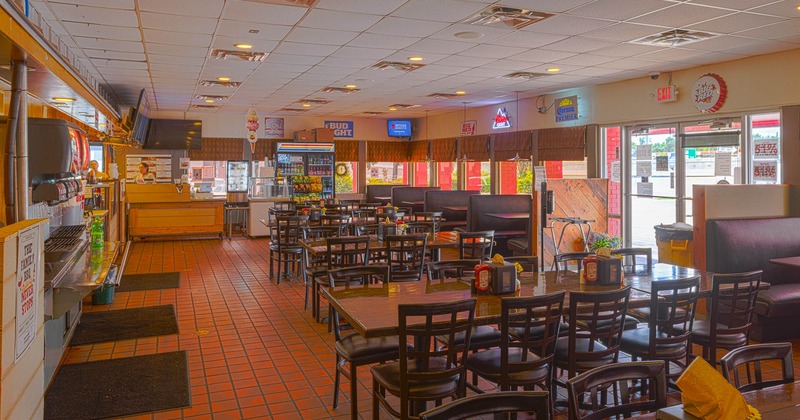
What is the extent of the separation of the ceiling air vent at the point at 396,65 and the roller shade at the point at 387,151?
Answer: 334 inches

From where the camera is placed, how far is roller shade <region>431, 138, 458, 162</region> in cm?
1522

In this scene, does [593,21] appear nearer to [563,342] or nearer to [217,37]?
[563,342]

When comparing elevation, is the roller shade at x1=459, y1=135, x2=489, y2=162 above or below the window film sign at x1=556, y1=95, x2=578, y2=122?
below

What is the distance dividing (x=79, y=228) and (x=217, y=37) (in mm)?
2521

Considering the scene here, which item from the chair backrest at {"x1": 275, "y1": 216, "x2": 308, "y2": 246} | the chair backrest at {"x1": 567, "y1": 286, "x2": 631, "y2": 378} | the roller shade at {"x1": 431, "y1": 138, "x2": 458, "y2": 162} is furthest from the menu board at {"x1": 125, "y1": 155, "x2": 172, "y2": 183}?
the chair backrest at {"x1": 567, "y1": 286, "x2": 631, "y2": 378}

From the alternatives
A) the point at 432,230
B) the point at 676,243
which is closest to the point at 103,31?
the point at 432,230

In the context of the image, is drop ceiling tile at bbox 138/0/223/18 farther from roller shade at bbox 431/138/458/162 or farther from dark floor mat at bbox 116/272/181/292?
roller shade at bbox 431/138/458/162

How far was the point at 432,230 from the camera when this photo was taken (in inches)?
329

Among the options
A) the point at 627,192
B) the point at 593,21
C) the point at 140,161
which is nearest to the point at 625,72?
the point at 627,192

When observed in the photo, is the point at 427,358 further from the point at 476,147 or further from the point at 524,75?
the point at 476,147

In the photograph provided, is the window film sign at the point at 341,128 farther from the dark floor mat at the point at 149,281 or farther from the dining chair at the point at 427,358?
the dining chair at the point at 427,358

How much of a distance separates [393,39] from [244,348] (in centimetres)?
371

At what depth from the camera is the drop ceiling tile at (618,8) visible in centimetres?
542

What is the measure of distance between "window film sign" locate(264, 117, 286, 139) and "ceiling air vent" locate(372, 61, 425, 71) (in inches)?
328
